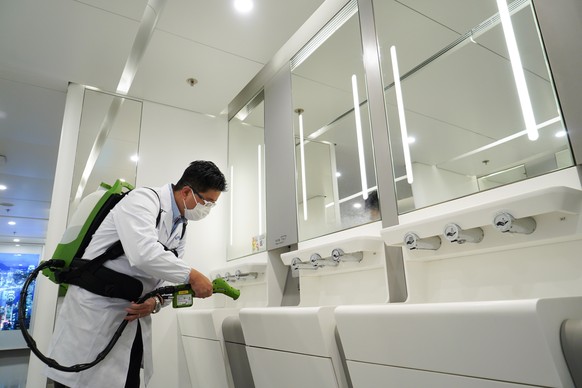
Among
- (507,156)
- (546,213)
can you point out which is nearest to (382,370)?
(546,213)

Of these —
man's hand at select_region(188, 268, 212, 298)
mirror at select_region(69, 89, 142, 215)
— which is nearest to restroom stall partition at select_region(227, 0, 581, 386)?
man's hand at select_region(188, 268, 212, 298)

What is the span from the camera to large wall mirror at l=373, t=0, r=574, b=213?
121cm

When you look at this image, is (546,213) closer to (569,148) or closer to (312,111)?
(569,148)

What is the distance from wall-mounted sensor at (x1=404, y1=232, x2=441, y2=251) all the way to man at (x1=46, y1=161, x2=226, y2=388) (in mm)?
873

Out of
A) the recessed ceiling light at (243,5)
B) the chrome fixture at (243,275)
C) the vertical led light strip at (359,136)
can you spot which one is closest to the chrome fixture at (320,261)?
the vertical led light strip at (359,136)

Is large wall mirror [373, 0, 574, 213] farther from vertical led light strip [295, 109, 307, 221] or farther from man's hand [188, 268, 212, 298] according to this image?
man's hand [188, 268, 212, 298]

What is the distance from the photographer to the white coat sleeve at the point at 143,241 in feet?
4.84

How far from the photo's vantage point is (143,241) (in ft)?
4.86

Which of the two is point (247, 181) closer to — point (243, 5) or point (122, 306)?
point (243, 5)

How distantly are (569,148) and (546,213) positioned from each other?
0.70 feet

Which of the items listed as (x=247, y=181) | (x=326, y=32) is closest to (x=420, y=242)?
(x=326, y=32)

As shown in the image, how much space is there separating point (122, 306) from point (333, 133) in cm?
145

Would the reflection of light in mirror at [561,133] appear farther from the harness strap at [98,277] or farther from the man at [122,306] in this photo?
the harness strap at [98,277]

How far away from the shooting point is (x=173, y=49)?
2539mm
